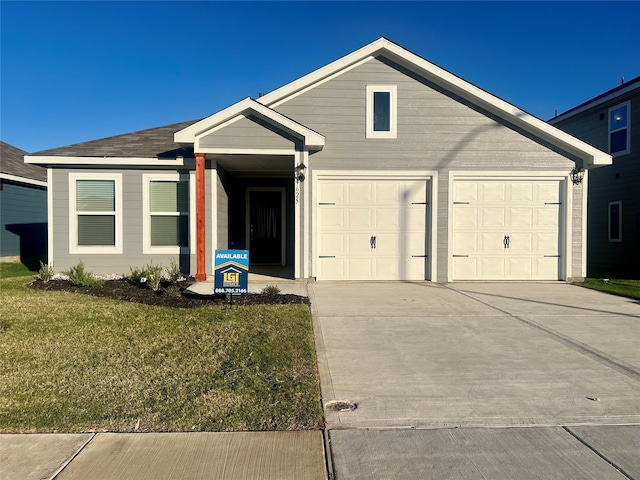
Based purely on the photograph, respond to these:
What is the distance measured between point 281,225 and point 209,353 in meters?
9.26

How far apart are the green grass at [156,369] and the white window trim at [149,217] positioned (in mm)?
3594

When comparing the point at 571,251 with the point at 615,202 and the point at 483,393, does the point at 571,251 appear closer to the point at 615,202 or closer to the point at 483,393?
the point at 615,202

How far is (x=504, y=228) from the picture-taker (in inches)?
447

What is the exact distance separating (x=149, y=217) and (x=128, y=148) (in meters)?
1.98

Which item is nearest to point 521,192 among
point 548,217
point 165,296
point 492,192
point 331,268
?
point 492,192

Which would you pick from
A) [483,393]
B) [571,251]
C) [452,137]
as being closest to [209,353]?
[483,393]

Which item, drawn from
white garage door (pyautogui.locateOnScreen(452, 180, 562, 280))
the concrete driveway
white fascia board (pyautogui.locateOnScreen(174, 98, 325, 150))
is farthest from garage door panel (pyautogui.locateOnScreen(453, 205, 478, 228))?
white fascia board (pyautogui.locateOnScreen(174, 98, 325, 150))

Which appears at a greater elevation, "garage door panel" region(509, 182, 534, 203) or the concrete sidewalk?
"garage door panel" region(509, 182, 534, 203)

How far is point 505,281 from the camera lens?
11.4 meters

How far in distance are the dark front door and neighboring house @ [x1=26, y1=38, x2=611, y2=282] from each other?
2781mm

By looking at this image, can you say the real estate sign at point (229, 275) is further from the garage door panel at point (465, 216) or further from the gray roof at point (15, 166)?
the gray roof at point (15, 166)

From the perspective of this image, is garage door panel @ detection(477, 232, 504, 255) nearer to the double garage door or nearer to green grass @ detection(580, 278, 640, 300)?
the double garage door

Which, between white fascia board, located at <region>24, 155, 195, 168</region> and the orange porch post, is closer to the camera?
the orange porch post

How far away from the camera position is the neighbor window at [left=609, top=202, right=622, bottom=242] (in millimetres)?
14951
